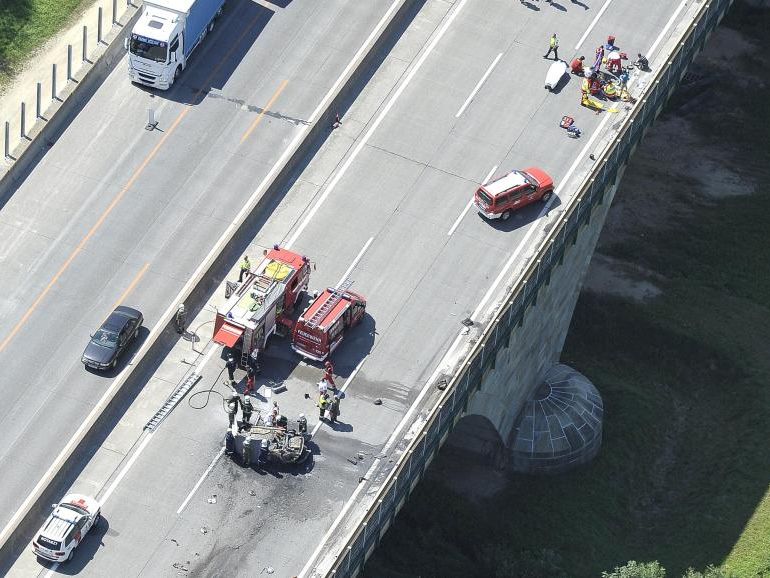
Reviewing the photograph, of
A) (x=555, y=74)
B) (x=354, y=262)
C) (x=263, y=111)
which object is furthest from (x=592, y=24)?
(x=354, y=262)

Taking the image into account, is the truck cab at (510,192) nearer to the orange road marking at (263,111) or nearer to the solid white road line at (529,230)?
the solid white road line at (529,230)

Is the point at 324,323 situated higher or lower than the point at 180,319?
higher

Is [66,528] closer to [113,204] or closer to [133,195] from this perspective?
[113,204]

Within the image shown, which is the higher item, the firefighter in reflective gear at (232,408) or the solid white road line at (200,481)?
the firefighter in reflective gear at (232,408)

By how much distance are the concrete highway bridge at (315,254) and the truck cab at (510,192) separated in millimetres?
1057

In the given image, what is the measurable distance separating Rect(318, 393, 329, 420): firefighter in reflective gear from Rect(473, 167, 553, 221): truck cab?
16.4 metres

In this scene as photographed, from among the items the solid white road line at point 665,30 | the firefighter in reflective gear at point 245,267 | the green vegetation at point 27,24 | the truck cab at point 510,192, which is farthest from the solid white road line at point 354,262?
the green vegetation at point 27,24

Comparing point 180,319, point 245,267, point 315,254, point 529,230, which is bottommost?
point 180,319

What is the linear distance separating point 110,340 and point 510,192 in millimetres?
24261

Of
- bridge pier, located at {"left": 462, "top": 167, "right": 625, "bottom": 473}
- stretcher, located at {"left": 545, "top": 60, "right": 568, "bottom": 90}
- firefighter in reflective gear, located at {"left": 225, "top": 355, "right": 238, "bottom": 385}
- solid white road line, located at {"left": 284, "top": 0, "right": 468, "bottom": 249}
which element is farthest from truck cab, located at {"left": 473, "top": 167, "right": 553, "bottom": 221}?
firefighter in reflective gear, located at {"left": 225, "top": 355, "right": 238, "bottom": 385}

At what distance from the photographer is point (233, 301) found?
336ft

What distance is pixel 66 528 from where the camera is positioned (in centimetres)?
9456

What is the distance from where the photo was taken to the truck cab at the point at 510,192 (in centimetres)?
11106

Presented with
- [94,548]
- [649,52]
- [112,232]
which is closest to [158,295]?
[112,232]
